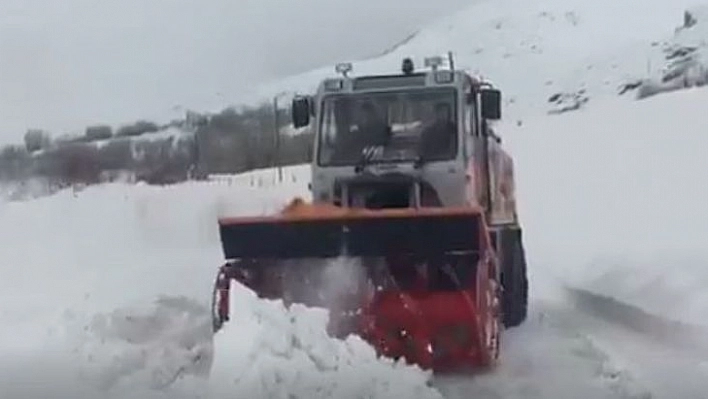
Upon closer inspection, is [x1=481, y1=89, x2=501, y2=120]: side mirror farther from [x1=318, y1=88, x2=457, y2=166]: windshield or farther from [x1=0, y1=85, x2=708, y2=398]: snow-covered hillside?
[x1=0, y1=85, x2=708, y2=398]: snow-covered hillside

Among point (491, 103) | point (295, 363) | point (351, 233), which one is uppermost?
point (491, 103)

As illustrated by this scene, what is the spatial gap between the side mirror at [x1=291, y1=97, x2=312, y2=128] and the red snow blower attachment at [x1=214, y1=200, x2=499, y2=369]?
2.00 meters

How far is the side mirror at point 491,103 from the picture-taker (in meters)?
13.3

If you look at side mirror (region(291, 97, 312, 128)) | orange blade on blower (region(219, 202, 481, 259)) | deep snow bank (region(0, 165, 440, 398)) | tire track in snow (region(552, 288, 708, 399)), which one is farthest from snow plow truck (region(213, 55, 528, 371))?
tire track in snow (region(552, 288, 708, 399))

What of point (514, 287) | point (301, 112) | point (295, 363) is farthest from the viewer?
point (514, 287)

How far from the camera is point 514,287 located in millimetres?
15344

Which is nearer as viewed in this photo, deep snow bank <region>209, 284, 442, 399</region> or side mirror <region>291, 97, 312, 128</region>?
deep snow bank <region>209, 284, 442, 399</region>

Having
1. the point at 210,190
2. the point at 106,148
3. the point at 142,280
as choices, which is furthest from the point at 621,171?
the point at 142,280

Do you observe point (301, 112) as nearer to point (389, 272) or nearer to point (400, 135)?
point (400, 135)

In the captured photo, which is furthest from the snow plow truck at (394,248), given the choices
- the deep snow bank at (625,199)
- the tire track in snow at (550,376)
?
the deep snow bank at (625,199)

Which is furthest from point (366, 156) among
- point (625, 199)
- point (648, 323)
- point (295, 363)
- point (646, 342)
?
point (625, 199)

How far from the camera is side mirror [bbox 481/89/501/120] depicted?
43.5 feet

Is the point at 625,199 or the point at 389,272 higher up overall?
the point at 389,272

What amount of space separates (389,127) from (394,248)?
2179 millimetres
